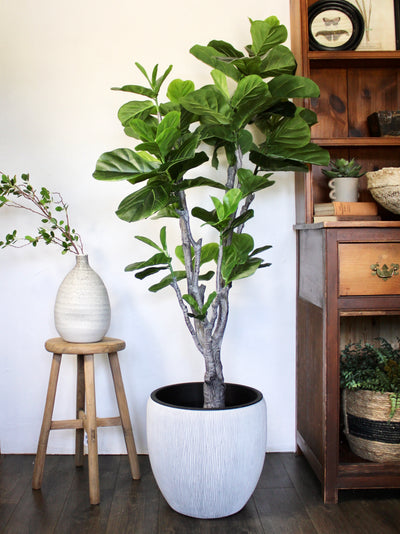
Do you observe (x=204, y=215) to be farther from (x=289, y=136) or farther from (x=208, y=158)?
(x=289, y=136)

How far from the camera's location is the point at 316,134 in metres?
2.21

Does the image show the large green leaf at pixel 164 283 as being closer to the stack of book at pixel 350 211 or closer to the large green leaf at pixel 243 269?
the large green leaf at pixel 243 269

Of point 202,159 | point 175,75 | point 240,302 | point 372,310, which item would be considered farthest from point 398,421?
point 175,75

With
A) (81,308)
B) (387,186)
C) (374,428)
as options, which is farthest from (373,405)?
(81,308)

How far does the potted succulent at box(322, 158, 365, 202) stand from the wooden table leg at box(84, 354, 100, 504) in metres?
1.07

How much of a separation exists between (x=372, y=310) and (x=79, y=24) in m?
1.59

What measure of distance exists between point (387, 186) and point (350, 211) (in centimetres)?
15

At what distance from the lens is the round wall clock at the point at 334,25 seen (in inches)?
82.7

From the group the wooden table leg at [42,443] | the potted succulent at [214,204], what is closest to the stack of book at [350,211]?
the potted succulent at [214,204]

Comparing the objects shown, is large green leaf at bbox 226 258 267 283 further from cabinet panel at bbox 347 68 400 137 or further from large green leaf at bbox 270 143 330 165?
cabinet panel at bbox 347 68 400 137

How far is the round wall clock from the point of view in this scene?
2100mm

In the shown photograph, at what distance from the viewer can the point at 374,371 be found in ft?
6.23

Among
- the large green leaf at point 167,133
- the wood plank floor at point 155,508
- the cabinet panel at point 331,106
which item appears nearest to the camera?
the large green leaf at point 167,133

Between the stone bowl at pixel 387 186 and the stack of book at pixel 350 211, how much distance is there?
59mm
